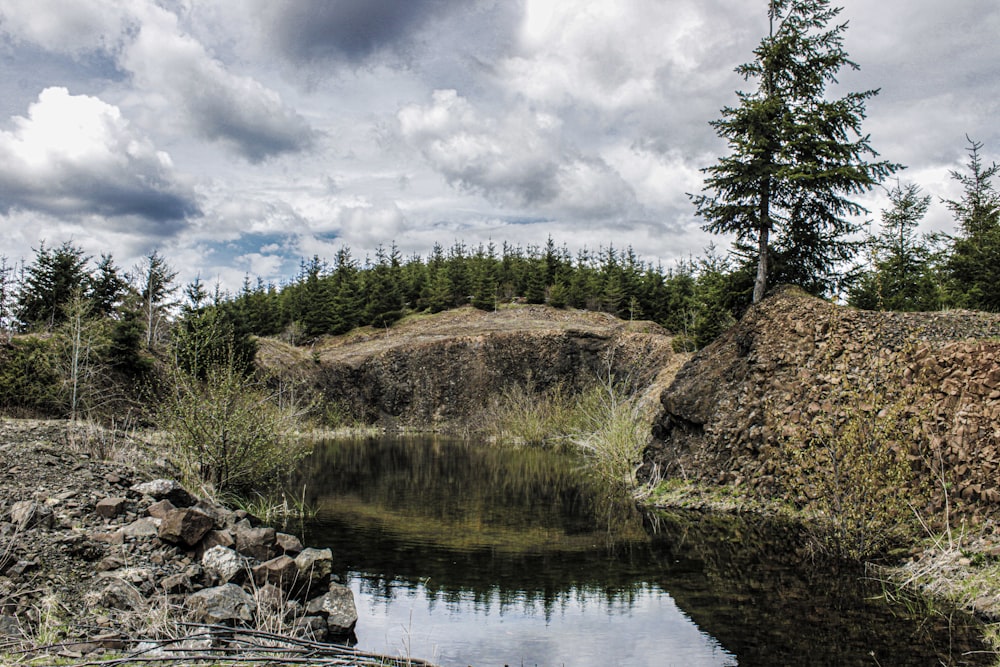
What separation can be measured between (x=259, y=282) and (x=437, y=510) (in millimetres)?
67995

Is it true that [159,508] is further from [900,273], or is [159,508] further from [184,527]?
[900,273]

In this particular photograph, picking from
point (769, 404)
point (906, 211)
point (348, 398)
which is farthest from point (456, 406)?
point (769, 404)

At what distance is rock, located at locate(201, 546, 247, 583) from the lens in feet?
30.0

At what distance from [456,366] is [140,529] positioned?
38793mm

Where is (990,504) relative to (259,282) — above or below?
below

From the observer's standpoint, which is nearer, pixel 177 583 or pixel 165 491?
pixel 177 583

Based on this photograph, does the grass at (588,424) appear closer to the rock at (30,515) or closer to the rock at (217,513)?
the rock at (217,513)

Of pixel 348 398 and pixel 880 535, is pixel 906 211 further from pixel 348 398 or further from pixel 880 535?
pixel 348 398

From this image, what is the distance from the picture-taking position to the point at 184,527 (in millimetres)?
10102

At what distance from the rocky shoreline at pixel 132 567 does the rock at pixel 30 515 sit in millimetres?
16

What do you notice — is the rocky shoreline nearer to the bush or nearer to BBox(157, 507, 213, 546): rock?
BBox(157, 507, 213, 546): rock

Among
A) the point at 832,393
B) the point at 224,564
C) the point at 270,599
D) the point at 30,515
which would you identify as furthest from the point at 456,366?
the point at 270,599

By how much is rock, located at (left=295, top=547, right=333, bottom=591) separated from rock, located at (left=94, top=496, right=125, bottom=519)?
3.31 m

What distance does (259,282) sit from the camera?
79.1 meters
